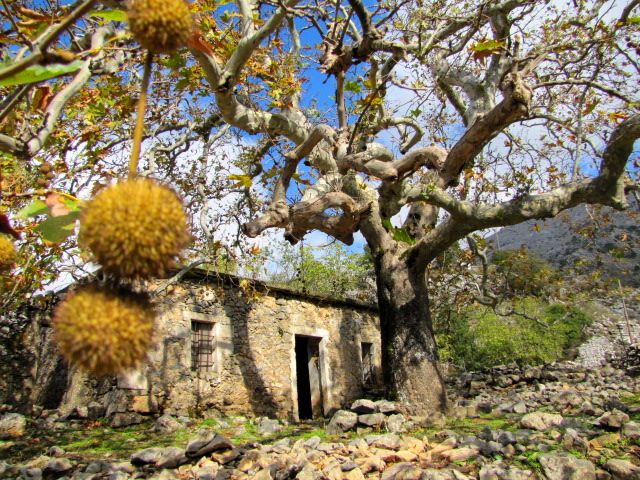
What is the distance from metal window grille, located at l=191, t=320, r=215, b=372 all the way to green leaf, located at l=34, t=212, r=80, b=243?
883 centimetres

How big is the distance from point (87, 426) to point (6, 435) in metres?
1.20

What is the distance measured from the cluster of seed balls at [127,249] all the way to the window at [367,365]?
467 inches

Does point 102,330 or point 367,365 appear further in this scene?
point 367,365

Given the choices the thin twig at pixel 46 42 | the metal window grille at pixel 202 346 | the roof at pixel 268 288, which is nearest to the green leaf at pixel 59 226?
the thin twig at pixel 46 42

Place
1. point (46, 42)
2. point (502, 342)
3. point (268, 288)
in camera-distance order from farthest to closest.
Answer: point (502, 342) < point (268, 288) < point (46, 42)

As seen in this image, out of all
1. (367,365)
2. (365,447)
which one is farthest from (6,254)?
(367,365)

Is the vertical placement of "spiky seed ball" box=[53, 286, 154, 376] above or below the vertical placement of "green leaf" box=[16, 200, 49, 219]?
below

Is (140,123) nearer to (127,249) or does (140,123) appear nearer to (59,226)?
(127,249)

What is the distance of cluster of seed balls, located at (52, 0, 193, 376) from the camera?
2.50 ft

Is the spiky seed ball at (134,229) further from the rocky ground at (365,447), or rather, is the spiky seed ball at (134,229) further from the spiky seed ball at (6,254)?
the rocky ground at (365,447)

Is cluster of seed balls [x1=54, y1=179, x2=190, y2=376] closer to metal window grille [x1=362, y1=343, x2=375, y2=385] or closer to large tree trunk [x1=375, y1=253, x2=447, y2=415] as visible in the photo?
large tree trunk [x1=375, y1=253, x2=447, y2=415]

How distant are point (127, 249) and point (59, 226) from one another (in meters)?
0.31

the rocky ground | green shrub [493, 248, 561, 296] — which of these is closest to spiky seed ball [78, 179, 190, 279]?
the rocky ground

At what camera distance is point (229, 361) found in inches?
379
